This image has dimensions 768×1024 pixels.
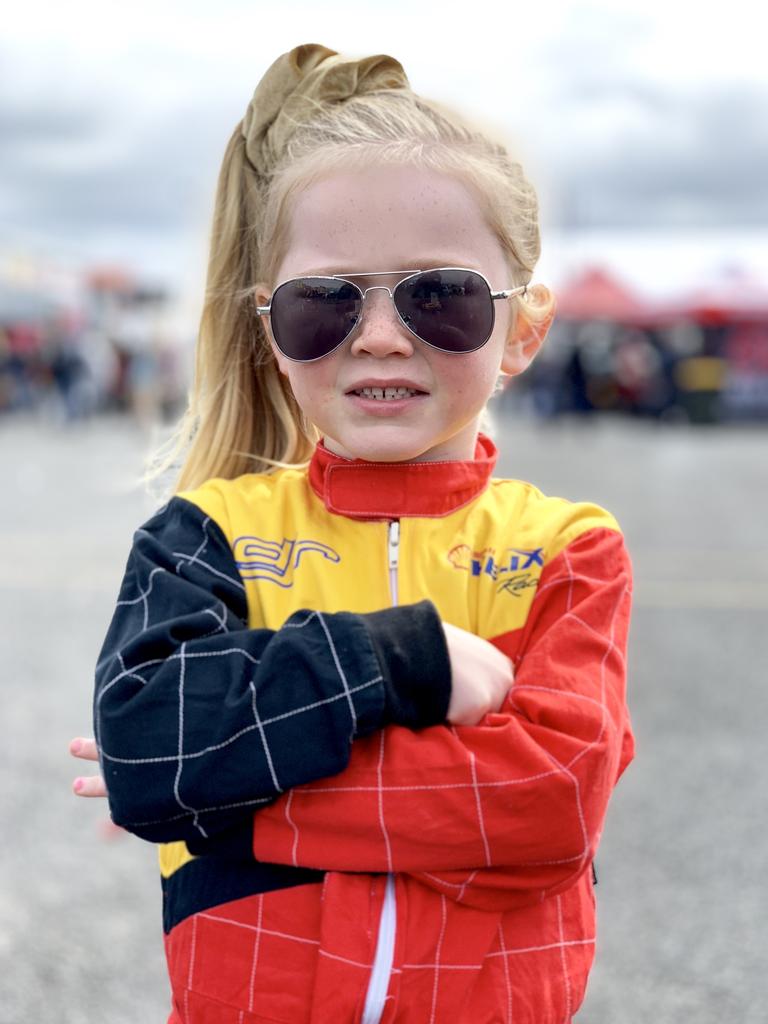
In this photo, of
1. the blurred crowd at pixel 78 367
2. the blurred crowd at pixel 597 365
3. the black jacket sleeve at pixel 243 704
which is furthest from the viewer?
the blurred crowd at pixel 78 367

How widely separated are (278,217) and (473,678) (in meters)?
0.67

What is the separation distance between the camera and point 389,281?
1567 mm

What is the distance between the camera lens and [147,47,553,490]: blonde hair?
162 cm

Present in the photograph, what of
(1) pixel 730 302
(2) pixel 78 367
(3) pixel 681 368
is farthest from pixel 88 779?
(1) pixel 730 302

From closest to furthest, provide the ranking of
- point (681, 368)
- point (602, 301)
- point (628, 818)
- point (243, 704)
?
point (243, 704)
point (628, 818)
point (681, 368)
point (602, 301)

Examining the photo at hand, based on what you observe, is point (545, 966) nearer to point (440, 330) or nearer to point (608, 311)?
point (440, 330)

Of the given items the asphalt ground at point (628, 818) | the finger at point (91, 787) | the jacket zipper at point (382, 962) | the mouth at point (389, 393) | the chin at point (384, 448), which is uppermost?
the mouth at point (389, 393)

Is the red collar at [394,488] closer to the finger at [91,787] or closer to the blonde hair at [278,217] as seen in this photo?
the blonde hair at [278,217]

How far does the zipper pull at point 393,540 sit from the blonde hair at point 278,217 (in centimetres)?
30

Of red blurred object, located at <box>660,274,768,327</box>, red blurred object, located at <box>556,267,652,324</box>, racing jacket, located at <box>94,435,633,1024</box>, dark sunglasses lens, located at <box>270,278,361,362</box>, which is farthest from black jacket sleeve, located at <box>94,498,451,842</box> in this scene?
red blurred object, located at <box>556,267,652,324</box>

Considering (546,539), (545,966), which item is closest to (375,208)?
(546,539)

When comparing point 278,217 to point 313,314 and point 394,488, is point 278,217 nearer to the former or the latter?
point 313,314

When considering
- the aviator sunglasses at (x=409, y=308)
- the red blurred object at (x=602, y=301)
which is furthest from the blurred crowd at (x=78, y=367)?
the aviator sunglasses at (x=409, y=308)

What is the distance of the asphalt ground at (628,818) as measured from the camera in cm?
330
